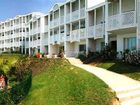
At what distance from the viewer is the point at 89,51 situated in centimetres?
4353

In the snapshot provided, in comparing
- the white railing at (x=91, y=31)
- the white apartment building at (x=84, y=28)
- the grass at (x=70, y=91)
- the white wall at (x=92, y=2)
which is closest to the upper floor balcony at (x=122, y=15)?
the white apartment building at (x=84, y=28)

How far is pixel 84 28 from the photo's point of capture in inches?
1857

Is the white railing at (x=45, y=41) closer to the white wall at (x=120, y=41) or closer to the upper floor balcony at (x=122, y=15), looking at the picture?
the upper floor balcony at (x=122, y=15)

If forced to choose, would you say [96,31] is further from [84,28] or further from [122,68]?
[122,68]

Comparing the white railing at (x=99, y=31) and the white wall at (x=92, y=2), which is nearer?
the white railing at (x=99, y=31)

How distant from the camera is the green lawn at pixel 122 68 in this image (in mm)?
25594

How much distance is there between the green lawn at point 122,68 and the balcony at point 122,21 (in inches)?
143

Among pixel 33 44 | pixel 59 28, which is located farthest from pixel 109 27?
pixel 33 44

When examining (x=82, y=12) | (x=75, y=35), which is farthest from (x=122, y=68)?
(x=75, y=35)

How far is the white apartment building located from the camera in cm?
3378

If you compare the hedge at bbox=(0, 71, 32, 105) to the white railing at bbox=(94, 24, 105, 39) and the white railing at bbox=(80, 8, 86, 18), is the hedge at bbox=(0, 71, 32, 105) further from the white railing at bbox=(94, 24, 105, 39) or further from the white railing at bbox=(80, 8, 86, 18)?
the white railing at bbox=(80, 8, 86, 18)

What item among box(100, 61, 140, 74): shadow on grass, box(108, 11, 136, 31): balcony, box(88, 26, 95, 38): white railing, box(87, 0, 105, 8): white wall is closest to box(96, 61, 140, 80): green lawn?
box(100, 61, 140, 74): shadow on grass

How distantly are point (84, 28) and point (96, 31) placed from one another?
212 inches

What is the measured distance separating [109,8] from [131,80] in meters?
17.1
